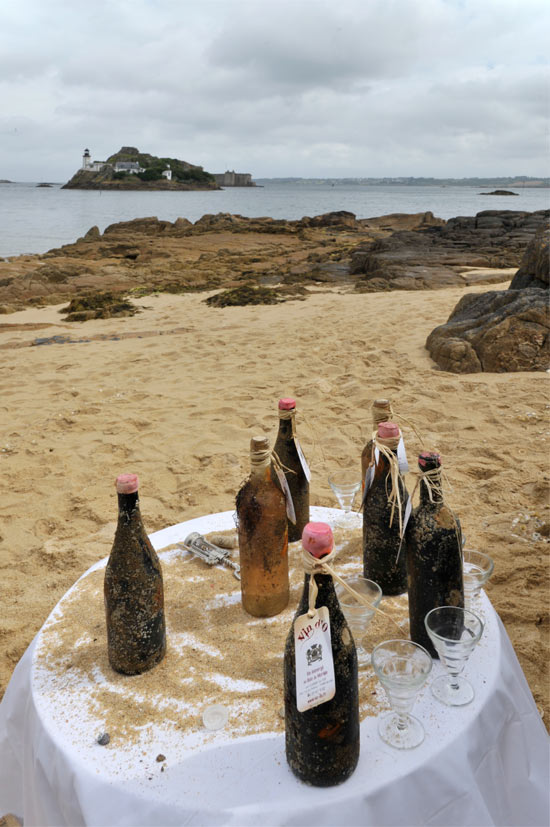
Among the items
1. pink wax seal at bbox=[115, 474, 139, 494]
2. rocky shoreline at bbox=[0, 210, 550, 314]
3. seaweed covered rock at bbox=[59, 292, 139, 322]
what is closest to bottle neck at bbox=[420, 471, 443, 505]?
pink wax seal at bbox=[115, 474, 139, 494]

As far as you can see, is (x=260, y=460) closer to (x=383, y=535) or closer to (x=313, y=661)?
(x=383, y=535)

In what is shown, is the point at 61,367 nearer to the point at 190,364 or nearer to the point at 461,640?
the point at 190,364

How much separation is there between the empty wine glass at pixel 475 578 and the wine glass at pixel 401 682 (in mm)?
320

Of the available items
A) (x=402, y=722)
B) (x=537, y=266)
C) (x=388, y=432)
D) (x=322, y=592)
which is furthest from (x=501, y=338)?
(x=322, y=592)

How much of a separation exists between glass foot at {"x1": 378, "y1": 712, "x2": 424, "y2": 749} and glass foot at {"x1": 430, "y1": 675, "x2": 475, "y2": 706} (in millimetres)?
93

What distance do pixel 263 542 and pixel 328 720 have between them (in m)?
0.55

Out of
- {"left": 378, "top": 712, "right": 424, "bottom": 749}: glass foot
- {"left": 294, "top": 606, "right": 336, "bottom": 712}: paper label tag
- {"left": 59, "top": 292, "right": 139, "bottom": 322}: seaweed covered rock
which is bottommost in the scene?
{"left": 59, "top": 292, "right": 139, "bottom": 322}: seaweed covered rock

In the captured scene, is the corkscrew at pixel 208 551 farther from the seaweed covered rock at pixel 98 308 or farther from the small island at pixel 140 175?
the small island at pixel 140 175

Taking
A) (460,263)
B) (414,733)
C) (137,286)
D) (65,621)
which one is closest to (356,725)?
(414,733)

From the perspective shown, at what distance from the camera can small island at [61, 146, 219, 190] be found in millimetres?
117062

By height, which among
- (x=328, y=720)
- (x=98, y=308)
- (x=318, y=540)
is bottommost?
(x=98, y=308)

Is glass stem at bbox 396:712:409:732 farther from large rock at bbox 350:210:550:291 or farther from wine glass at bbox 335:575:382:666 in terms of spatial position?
large rock at bbox 350:210:550:291

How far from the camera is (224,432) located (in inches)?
204

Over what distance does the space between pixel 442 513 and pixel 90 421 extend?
458 centimetres
